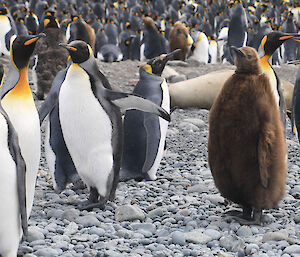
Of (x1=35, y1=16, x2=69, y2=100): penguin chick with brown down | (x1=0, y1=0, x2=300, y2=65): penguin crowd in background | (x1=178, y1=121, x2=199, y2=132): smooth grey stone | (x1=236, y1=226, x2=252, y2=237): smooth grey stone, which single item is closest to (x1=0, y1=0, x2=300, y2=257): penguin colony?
(x1=236, y1=226, x2=252, y2=237): smooth grey stone

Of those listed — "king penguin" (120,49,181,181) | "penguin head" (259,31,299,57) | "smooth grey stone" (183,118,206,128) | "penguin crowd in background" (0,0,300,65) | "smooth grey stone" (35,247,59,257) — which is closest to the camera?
"smooth grey stone" (35,247,59,257)

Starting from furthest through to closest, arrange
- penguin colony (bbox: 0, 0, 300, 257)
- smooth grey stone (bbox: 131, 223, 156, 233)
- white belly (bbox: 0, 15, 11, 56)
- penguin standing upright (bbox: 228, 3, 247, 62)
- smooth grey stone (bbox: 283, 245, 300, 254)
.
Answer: penguin standing upright (bbox: 228, 3, 247, 62) < white belly (bbox: 0, 15, 11, 56) < smooth grey stone (bbox: 131, 223, 156, 233) < smooth grey stone (bbox: 283, 245, 300, 254) < penguin colony (bbox: 0, 0, 300, 257)

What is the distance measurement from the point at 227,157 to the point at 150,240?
2.13ft

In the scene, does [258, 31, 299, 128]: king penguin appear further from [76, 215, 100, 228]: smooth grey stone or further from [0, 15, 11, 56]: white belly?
[0, 15, 11, 56]: white belly

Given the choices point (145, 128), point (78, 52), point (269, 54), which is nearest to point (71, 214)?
point (78, 52)

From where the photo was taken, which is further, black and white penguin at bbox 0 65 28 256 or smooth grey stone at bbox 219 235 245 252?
smooth grey stone at bbox 219 235 245 252

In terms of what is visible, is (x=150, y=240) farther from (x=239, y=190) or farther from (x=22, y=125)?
(x=22, y=125)

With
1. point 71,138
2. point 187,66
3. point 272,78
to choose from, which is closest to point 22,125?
point 71,138

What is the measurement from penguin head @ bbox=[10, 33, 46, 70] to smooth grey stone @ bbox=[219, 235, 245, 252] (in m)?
1.44

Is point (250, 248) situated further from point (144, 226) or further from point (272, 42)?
point (272, 42)

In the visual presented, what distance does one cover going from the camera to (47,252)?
2969mm

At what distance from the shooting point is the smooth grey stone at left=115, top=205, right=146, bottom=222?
12.1 feet

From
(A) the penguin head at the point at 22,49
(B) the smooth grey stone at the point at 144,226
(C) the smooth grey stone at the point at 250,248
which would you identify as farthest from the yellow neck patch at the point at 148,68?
(C) the smooth grey stone at the point at 250,248

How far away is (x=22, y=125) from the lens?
3.01 metres
